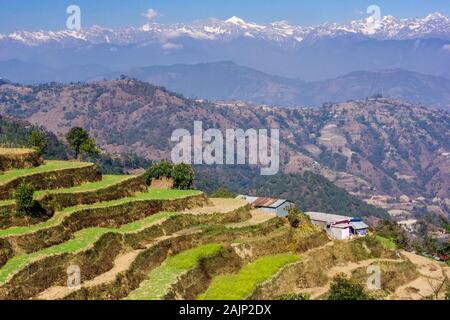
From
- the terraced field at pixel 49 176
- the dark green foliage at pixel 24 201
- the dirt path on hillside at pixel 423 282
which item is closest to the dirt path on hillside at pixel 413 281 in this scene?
the dirt path on hillside at pixel 423 282

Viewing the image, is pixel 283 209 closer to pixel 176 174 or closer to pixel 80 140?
pixel 176 174

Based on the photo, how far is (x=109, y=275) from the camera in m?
30.7

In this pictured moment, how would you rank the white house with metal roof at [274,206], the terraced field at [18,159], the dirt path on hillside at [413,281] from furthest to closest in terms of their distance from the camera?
the white house with metal roof at [274,206], the terraced field at [18,159], the dirt path on hillside at [413,281]

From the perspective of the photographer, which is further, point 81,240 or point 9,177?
point 9,177

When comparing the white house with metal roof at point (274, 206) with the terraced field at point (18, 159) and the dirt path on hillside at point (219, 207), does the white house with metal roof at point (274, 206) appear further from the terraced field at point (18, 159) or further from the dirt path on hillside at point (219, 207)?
the terraced field at point (18, 159)

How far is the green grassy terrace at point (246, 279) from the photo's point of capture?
29.7 meters

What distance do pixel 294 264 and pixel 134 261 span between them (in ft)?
33.1

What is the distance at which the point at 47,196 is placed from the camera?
36.6 meters

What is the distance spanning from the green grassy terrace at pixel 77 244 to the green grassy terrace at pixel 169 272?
400 cm

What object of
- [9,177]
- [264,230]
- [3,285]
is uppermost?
[9,177]

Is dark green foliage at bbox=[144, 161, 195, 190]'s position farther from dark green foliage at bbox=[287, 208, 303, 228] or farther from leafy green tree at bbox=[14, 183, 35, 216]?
leafy green tree at bbox=[14, 183, 35, 216]
